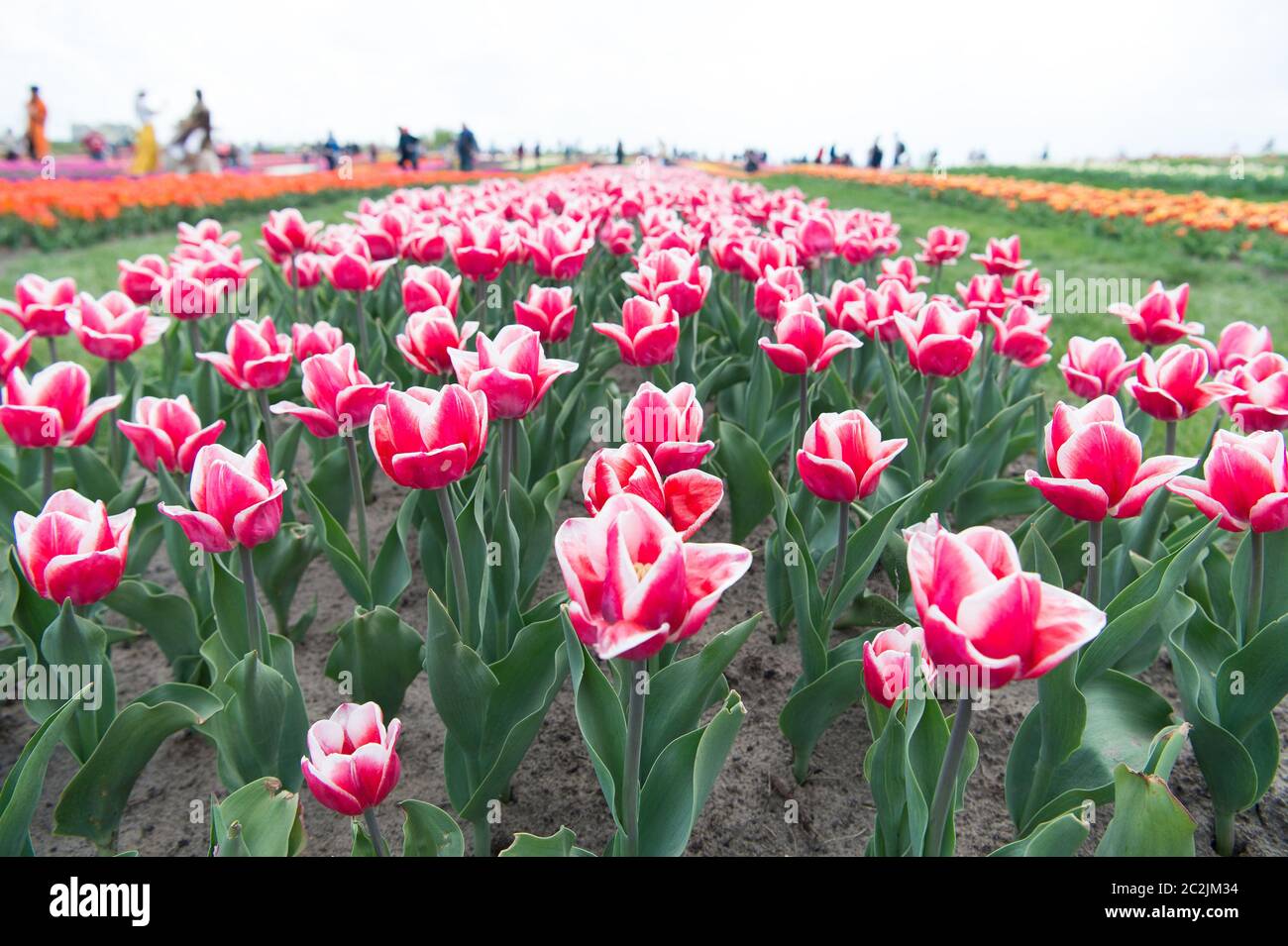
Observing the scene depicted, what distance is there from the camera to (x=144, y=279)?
11.8 ft

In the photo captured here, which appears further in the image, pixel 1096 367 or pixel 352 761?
pixel 1096 367

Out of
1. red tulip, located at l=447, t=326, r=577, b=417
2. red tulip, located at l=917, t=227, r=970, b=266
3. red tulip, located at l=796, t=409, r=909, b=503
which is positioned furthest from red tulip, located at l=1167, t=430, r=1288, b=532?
red tulip, located at l=917, t=227, r=970, b=266

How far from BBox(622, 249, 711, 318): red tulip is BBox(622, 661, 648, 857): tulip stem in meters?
1.78

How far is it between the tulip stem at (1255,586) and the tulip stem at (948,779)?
908 mm

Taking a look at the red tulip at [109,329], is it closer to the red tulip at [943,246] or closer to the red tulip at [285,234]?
the red tulip at [285,234]

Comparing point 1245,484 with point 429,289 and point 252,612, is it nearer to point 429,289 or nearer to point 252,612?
point 252,612

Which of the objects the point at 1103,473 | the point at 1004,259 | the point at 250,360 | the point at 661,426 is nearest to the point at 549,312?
the point at 250,360

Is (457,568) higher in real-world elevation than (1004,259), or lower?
lower

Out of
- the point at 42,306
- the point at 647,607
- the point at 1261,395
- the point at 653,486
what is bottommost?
the point at 647,607

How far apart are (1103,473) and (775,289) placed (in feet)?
5.16

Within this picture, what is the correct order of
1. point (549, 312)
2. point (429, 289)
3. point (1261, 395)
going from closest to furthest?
point (1261, 395)
point (549, 312)
point (429, 289)

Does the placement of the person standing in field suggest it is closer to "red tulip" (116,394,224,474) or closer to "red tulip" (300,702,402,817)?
"red tulip" (116,394,224,474)

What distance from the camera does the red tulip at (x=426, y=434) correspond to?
64.9 inches
